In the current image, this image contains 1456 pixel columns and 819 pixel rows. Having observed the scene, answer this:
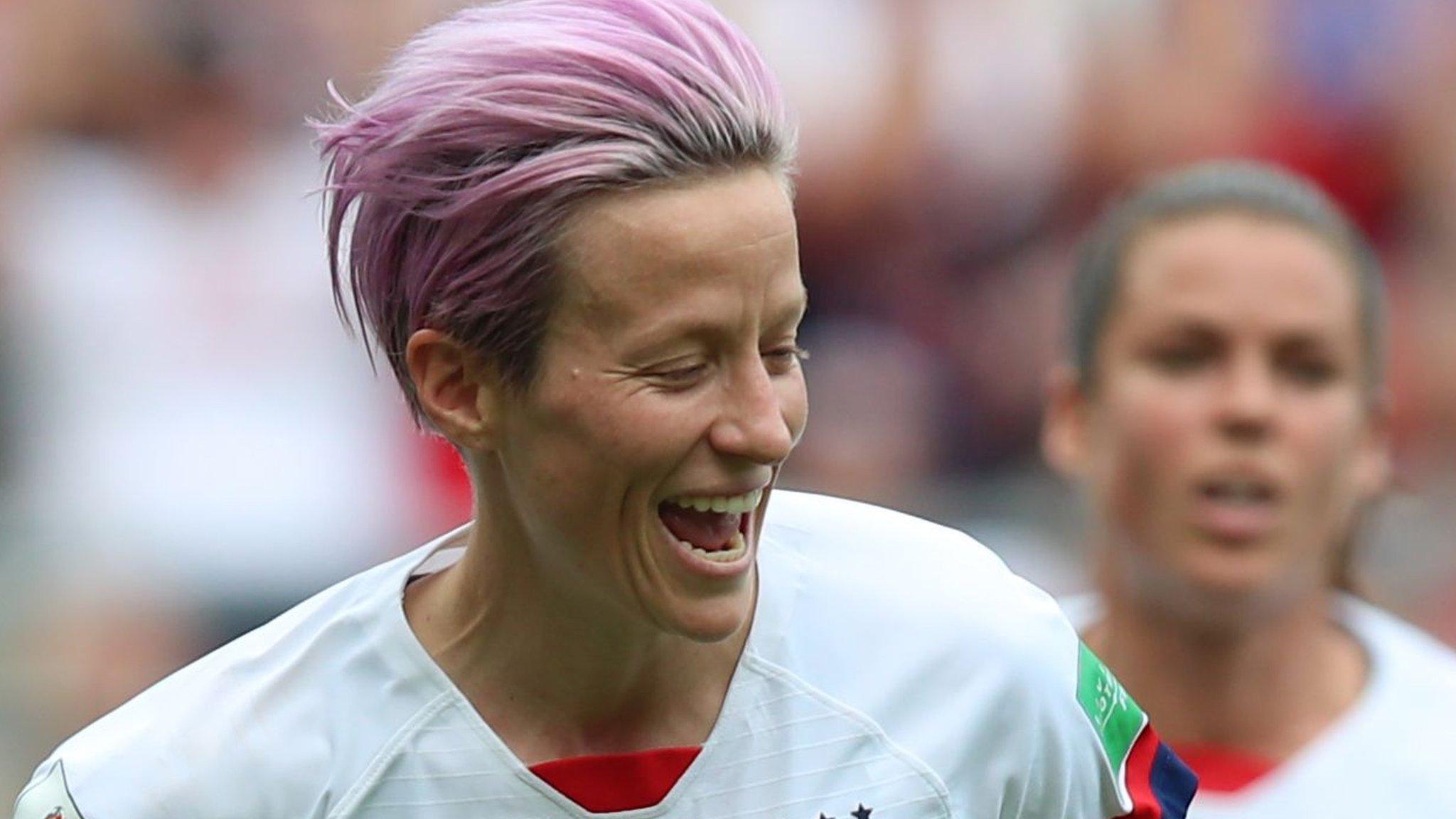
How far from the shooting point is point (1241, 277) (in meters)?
4.08

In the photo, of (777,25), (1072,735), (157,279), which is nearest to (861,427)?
(777,25)

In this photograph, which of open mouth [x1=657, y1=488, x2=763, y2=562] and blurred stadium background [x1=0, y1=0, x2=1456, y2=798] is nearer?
open mouth [x1=657, y1=488, x2=763, y2=562]

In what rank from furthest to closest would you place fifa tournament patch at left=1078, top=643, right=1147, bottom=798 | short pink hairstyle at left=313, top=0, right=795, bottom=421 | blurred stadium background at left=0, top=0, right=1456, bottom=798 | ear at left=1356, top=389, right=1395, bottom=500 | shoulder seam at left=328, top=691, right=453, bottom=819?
blurred stadium background at left=0, top=0, right=1456, bottom=798 < ear at left=1356, top=389, right=1395, bottom=500 < fifa tournament patch at left=1078, top=643, right=1147, bottom=798 < shoulder seam at left=328, top=691, right=453, bottom=819 < short pink hairstyle at left=313, top=0, right=795, bottom=421

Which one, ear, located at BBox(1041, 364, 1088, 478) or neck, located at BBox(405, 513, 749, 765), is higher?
neck, located at BBox(405, 513, 749, 765)

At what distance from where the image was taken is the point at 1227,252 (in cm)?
414

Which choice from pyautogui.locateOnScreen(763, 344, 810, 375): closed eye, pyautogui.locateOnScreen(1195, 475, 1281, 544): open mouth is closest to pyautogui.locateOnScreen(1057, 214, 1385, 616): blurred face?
pyautogui.locateOnScreen(1195, 475, 1281, 544): open mouth

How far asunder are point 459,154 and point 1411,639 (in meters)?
2.17

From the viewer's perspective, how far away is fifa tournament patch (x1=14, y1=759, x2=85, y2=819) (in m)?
2.72

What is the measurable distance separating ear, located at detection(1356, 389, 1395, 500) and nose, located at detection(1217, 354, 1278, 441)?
0.26 metres

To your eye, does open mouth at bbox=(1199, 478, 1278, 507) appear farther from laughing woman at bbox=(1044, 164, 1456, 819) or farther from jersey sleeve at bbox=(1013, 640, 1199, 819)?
jersey sleeve at bbox=(1013, 640, 1199, 819)

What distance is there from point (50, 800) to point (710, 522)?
0.78m

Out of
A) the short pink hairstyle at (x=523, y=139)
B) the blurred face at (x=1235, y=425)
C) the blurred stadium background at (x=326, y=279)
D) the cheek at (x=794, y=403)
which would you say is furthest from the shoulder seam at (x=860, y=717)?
the blurred stadium background at (x=326, y=279)

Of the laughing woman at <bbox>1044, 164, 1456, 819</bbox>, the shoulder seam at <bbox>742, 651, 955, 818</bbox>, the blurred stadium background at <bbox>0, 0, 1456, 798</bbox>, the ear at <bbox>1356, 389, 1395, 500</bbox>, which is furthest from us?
the blurred stadium background at <bbox>0, 0, 1456, 798</bbox>

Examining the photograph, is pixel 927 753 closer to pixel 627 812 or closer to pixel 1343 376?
pixel 627 812
